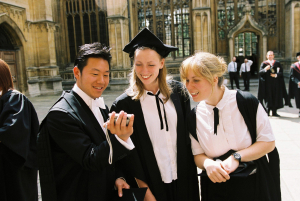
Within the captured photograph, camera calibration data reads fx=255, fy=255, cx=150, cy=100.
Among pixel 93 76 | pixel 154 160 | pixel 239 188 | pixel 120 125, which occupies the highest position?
pixel 93 76

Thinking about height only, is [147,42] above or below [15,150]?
above

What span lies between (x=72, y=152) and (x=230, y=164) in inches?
38.0

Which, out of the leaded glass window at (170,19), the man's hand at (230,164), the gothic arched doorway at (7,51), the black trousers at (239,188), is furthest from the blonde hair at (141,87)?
the leaded glass window at (170,19)

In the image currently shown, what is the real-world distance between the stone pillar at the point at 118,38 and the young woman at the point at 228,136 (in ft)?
44.9

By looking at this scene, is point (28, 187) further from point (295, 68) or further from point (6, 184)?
point (295, 68)

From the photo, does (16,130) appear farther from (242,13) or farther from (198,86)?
(242,13)

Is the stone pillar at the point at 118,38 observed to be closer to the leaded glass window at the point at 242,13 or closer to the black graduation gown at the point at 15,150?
the leaded glass window at the point at 242,13

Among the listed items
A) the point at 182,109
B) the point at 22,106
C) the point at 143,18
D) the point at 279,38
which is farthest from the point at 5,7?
the point at 279,38

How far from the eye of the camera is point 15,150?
7.41 ft

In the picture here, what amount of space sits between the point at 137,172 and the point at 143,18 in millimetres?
16170

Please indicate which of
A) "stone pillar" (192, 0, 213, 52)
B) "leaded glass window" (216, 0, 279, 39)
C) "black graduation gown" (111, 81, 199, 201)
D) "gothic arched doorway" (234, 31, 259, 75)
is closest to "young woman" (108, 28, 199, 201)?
"black graduation gown" (111, 81, 199, 201)

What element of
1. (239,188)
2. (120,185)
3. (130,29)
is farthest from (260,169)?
(130,29)

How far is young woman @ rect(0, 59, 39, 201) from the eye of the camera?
227 cm

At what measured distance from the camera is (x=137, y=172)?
1.84 m
